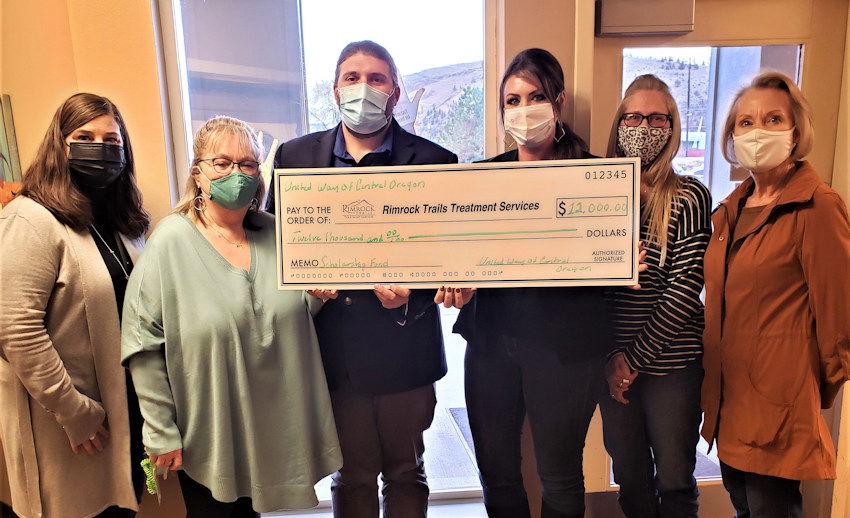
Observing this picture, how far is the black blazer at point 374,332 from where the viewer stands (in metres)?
1.43

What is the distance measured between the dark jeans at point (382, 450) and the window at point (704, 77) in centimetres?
141

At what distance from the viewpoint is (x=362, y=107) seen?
4.59 ft

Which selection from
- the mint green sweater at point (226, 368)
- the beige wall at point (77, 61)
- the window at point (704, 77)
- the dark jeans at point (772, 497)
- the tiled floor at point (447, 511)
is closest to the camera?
the mint green sweater at point (226, 368)

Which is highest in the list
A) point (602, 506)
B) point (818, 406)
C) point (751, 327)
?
point (751, 327)

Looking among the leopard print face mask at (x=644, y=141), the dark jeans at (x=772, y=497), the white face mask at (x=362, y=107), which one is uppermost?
the white face mask at (x=362, y=107)

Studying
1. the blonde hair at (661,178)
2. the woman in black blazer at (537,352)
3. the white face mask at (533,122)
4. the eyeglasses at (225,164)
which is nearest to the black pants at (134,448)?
the eyeglasses at (225,164)

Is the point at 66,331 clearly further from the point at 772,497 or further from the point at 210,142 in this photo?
the point at 772,497

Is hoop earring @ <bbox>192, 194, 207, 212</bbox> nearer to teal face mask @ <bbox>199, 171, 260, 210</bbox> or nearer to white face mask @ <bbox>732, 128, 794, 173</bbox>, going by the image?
teal face mask @ <bbox>199, 171, 260, 210</bbox>

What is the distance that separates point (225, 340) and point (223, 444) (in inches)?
11.2

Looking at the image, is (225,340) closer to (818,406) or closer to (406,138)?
(406,138)

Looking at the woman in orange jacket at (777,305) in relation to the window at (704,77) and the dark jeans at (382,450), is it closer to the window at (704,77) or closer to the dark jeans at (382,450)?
the window at (704,77)

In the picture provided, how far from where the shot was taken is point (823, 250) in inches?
51.9

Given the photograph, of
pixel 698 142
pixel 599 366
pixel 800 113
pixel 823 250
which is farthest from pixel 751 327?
pixel 698 142

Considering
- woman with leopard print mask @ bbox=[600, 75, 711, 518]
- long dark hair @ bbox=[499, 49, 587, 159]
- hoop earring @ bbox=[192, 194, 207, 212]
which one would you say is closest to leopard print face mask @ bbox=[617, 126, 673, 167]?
woman with leopard print mask @ bbox=[600, 75, 711, 518]
